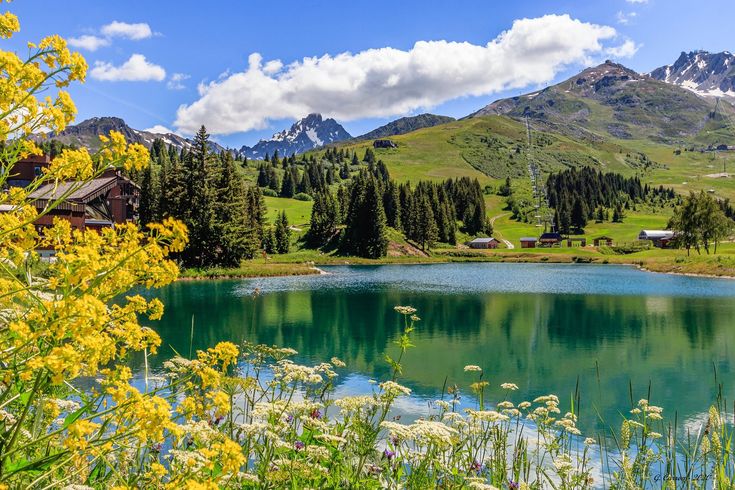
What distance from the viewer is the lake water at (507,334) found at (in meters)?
20.3

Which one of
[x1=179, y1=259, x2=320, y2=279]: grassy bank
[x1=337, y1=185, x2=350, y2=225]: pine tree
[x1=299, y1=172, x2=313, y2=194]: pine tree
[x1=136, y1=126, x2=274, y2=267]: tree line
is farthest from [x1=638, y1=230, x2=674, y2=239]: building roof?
[x1=136, y1=126, x2=274, y2=267]: tree line

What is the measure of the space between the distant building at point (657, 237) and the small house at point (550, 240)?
2563 centimetres

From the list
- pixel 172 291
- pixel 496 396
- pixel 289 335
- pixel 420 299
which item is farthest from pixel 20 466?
pixel 172 291

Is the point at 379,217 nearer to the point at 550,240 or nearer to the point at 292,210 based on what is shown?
the point at 292,210

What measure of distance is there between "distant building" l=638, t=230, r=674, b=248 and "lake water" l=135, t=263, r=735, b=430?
302 ft

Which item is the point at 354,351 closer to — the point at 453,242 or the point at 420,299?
the point at 420,299

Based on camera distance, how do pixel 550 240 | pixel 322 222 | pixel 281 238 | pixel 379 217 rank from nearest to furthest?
1. pixel 281 238
2. pixel 379 217
3. pixel 322 222
4. pixel 550 240

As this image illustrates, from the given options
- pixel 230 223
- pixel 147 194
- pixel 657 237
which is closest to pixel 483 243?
pixel 657 237

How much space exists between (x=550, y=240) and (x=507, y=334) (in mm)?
128787

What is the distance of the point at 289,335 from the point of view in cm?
2978

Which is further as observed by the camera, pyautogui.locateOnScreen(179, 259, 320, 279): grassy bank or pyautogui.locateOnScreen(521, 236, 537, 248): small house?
pyautogui.locateOnScreen(521, 236, 537, 248): small house

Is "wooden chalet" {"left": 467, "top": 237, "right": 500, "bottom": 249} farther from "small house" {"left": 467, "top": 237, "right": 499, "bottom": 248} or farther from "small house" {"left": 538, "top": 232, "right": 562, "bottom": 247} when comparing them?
"small house" {"left": 538, "top": 232, "right": 562, "bottom": 247}

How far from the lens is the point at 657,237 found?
5738 inches

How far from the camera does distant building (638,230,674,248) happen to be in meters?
141
